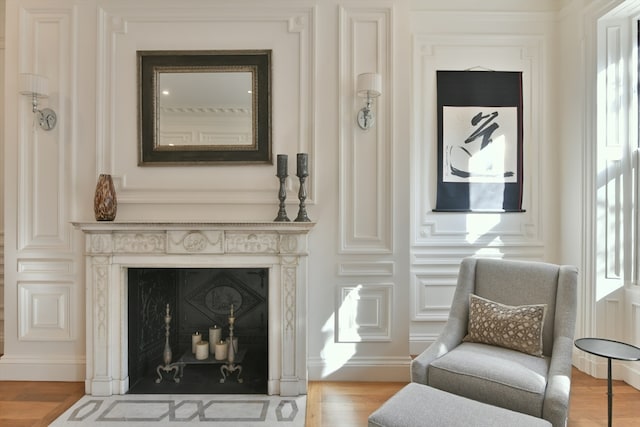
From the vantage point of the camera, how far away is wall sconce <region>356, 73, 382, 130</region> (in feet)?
8.52

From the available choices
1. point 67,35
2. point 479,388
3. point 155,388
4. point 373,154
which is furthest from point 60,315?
point 479,388

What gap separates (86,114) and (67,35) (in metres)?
0.60

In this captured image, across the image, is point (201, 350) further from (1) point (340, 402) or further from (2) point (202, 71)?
(2) point (202, 71)

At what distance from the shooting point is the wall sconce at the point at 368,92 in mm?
2598

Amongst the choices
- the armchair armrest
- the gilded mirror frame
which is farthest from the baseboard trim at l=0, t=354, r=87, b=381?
the armchair armrest

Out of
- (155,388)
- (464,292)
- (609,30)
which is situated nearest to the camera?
(464,292)

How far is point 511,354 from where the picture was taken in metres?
2.06

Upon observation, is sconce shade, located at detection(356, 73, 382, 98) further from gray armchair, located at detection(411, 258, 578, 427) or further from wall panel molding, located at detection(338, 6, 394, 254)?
gray armchair, located at detection(411, 258, 578, 427)

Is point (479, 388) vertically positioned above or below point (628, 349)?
below

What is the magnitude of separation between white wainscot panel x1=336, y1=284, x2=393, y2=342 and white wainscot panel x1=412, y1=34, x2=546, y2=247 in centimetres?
72

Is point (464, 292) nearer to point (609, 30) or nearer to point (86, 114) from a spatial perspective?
point (609, 30)

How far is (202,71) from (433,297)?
260cm

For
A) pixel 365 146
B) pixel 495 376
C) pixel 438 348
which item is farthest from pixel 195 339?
pixel 495 376

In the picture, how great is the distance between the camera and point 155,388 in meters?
2.58
